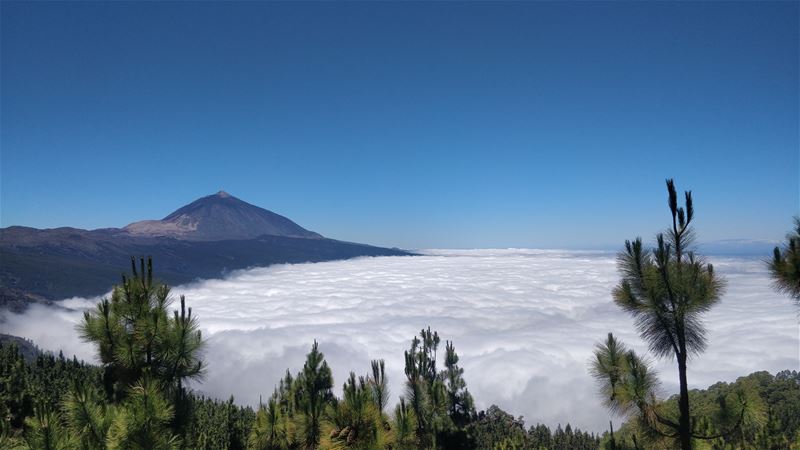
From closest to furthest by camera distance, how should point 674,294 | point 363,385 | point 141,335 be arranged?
point 674,294, point 141,335, point 363,385

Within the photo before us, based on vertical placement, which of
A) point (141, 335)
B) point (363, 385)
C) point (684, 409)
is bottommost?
point (363, 385)

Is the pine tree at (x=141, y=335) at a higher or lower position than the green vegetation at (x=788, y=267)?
lower

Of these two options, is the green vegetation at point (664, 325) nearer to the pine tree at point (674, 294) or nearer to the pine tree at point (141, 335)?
the pine tree at point (674, 294)

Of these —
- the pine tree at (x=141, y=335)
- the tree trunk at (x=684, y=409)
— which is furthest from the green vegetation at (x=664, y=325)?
the pine tree at (x=141, y=335)

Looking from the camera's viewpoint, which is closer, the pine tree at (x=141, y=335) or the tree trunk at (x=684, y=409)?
the tree trunk at (x=684, y=409)

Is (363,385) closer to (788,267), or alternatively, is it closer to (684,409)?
(684,409)

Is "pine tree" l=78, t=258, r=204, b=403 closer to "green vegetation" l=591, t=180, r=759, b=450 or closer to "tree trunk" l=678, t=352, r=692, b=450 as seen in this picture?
"green vegetation" l=591, t=180, r=759, b=450

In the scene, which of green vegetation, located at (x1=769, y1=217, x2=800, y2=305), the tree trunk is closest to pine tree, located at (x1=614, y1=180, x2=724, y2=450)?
the tree trunk

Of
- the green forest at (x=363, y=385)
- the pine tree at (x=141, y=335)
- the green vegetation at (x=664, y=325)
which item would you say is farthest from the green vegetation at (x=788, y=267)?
the pine tree at (x=141, y=335)

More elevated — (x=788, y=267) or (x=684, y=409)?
(x=788, y=267)

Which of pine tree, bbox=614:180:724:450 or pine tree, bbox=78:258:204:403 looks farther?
pine tree, bbox=78:258:204:403

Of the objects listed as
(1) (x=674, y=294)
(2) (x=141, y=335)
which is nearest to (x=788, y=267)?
(1) (x=674, y=294)

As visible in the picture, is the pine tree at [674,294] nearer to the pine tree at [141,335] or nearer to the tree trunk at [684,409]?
the tree trunk at [684,409]

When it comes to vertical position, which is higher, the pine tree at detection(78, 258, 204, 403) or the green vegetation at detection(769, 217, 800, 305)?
the green vegetation at detection(769, 217, 800, 305)
